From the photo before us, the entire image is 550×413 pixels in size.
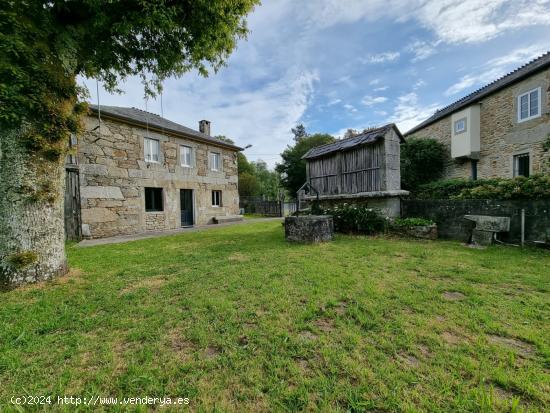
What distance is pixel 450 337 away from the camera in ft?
7.14

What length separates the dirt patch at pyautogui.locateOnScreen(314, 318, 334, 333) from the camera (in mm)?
2364

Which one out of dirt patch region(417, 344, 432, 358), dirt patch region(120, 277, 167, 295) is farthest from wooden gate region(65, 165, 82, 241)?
dirt patch region(417, 344, 432, 358)

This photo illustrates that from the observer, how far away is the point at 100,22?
384cm

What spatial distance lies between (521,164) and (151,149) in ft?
59.3

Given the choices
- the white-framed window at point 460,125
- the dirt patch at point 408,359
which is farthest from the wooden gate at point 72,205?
the white-framed window at point 460,125

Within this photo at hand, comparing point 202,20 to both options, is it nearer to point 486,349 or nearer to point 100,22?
point 100,22

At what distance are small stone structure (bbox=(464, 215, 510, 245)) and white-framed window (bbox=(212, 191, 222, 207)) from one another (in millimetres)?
12340

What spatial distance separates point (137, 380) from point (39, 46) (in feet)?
16.2

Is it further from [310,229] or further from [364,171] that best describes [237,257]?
[364,171]

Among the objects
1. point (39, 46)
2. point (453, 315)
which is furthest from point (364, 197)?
point (39, 46)

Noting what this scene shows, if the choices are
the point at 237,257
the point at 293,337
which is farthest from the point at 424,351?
the point at 237,257

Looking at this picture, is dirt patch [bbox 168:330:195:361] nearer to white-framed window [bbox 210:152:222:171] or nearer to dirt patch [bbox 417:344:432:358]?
dirt patch [bbox 417:344:432:358]

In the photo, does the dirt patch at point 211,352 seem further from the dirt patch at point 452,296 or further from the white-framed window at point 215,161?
the white-framed window at point 215,161

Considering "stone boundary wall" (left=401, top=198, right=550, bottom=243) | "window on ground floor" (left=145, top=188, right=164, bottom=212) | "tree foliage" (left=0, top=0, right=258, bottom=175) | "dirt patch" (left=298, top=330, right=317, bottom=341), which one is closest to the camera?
"dirt patch" (left=298, top=330, right=317, bottom=341)
